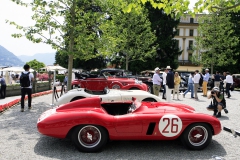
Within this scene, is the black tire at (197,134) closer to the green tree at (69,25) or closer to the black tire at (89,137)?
the black tire at (89,137)

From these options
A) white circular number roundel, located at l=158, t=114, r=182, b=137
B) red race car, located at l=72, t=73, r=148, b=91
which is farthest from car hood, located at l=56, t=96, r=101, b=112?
red race car, located at l=72, t=73, r=148, b=91

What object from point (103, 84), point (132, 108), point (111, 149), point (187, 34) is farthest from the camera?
point (187, 34)

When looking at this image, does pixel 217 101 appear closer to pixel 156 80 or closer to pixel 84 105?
pixel 156 80

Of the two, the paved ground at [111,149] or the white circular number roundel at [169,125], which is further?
the white circular number roundel at [169,125]

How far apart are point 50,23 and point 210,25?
26.8 m

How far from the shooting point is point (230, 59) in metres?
33.2

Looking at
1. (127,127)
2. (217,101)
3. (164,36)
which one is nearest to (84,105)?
(127,127)

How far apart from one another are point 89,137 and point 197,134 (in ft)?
7.23

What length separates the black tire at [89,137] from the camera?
16.2 feet

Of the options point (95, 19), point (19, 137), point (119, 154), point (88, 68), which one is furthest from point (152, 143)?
point (88, 68)

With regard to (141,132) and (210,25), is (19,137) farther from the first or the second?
(210,25)

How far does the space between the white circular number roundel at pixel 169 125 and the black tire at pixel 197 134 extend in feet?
0.65

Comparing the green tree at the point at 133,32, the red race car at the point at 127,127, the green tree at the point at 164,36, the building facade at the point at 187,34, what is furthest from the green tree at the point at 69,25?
the building facade at the point at 187,34

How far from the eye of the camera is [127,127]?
493cm
